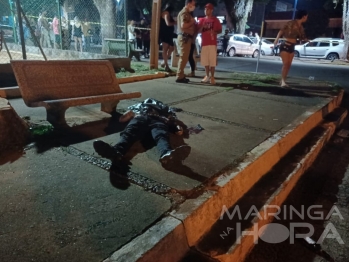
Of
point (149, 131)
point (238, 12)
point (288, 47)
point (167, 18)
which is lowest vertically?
point (149, 131)

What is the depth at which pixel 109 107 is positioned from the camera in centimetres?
429

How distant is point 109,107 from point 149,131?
1.17 meters

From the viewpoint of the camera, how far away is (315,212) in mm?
2971

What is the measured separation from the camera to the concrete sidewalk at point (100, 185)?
1.82 meters

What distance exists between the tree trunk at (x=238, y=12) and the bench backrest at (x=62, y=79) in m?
29.2

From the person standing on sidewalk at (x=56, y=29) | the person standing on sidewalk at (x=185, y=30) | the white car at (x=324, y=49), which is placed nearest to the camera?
the person standing on sidewalk at (x=185, y=30)

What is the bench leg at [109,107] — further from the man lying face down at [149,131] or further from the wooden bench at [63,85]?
the man lying face down at [149,131]

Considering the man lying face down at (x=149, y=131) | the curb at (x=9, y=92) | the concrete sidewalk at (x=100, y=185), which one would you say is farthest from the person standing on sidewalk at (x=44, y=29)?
the man lying face down at (x=149, y=131)

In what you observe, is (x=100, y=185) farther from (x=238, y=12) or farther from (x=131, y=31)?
(x=238, y=12)

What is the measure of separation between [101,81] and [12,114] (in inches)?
55.3

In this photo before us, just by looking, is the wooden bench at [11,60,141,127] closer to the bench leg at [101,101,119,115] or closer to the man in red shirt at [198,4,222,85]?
the bench leg at [101,101,119,115]

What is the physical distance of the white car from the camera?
71.4 ft

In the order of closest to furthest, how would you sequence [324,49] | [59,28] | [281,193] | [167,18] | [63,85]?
[281,193] → [63,85] → [167,18] → [59,28] → [324,49]

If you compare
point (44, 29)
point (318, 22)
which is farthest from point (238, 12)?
point (44, 29)
